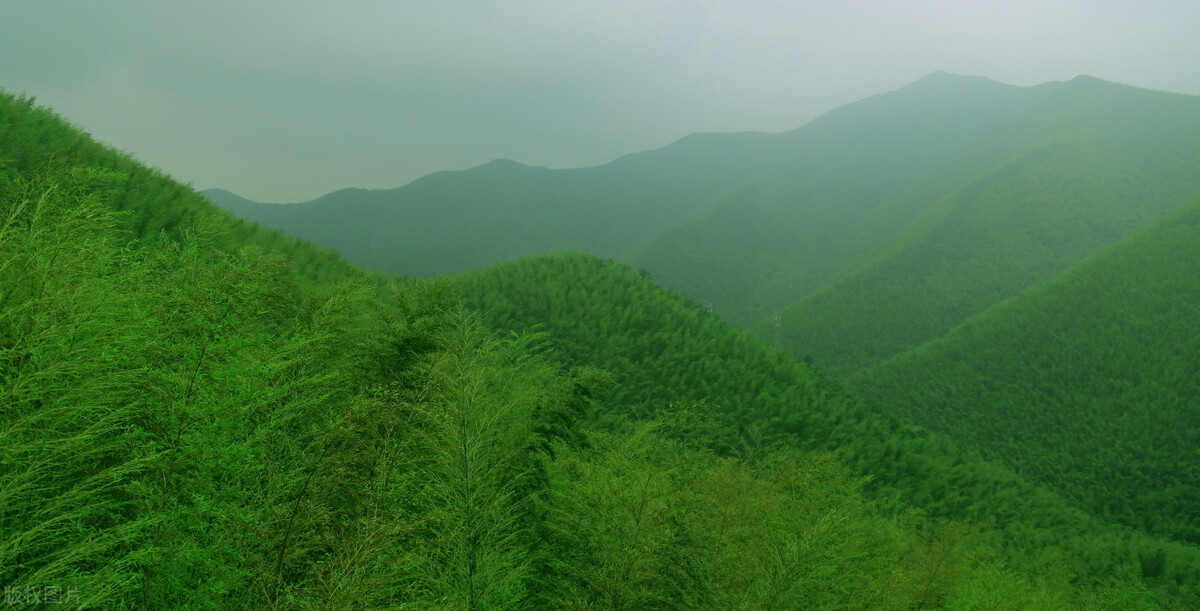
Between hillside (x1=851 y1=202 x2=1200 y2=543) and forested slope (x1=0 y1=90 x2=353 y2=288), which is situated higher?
forested slope (x1=0 y1=90 x2=353 y2=288)

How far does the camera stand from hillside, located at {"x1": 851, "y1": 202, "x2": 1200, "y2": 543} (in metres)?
46.8

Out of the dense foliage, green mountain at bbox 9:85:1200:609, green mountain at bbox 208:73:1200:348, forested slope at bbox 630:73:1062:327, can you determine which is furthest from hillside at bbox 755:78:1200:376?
the dense foliage

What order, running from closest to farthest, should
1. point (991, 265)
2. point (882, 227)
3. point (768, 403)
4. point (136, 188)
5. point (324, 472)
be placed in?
1. point (324, 472)
2. point (136, 188)
3. point (768, 403)
4. point (991, 265)
5. point (882, 227)

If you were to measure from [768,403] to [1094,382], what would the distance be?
46.8 metres

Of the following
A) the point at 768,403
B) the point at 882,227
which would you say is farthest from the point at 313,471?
the point at 882,227

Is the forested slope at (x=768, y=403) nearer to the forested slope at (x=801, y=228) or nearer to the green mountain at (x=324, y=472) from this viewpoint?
the green mountain at (x=324, y=472)

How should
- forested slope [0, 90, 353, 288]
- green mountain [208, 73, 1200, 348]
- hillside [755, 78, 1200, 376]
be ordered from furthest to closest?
1. green mountain [208, 73, 1200, 348]
2. hillside [755, 78, 1200, 376]
3. forested slope [0, 90, 353, 288]

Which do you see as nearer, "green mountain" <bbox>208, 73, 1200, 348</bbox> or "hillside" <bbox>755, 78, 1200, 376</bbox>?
"hillside" <bbox>755, 78, 1200, 376</bbox>

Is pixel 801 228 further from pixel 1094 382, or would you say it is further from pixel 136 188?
pixel 136 188

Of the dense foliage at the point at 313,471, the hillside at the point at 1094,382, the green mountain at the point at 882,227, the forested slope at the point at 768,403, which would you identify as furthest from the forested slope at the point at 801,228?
the dense foliage at the point at 313,471

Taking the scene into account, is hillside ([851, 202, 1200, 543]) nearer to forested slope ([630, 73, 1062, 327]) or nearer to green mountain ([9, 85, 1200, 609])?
green mountain ([9, 85, 1200, 609])

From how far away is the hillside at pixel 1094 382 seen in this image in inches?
1844

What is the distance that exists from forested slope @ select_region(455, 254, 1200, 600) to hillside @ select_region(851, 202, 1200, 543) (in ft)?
34.1

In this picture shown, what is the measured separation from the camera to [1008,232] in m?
106
